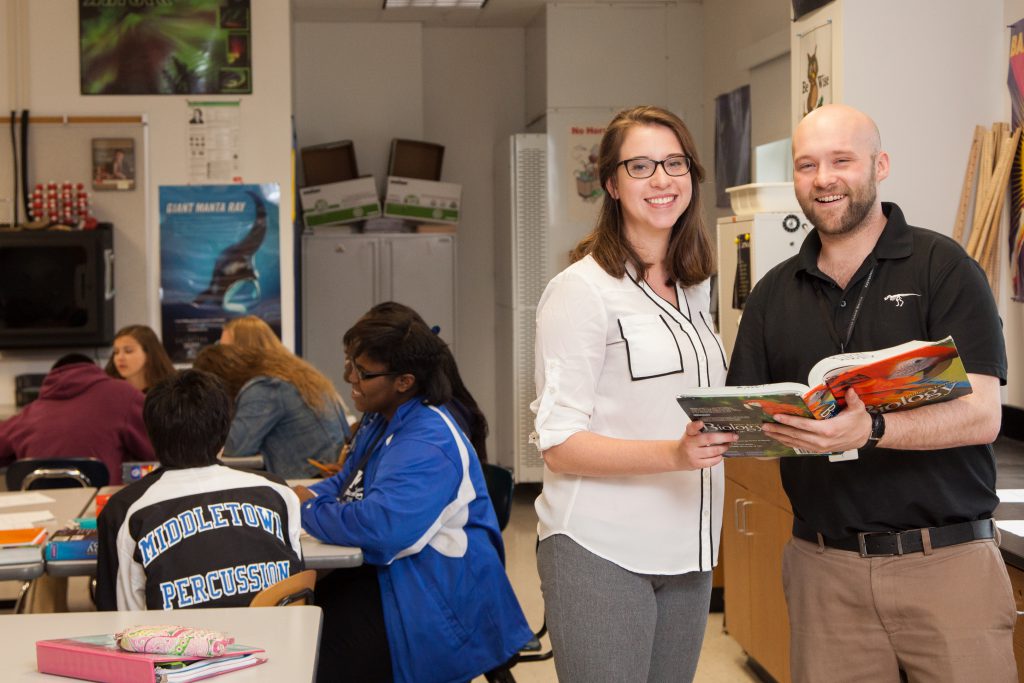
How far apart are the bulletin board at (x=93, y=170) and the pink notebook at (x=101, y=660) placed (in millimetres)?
4938

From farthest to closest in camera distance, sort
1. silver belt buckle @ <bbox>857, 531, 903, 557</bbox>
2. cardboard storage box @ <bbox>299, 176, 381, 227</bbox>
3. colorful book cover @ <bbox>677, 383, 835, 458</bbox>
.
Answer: cardboard storage box @ <bbox>299, 176, 381, 227</bbox>
silver belt buckle @ <bbox>857, 531, 903, 557</bbox>
colorful book cover @ <bbox>677, 383, 835, 458</bbox>

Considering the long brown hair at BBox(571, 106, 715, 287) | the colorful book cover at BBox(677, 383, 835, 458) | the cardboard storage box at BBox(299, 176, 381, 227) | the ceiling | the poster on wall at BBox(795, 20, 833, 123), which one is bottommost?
the colorful book cover at BBox(677, 383, 835, 458)

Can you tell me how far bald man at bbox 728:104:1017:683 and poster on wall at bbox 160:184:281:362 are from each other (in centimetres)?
491

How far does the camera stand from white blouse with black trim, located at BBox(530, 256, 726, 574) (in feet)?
6.30

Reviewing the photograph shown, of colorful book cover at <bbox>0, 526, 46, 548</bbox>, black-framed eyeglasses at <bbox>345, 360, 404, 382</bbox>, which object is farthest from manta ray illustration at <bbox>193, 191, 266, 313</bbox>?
black-framed eyeglasses at <bbox>345, 360, 404, 382</bbox>

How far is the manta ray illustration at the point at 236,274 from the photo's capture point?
21.8 feet

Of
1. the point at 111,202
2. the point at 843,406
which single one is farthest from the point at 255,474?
the point at 111,202

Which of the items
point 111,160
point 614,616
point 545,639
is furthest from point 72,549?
point 111,160

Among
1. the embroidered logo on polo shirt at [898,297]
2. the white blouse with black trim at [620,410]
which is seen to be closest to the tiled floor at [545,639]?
the white blouse with black trim at [620,410]

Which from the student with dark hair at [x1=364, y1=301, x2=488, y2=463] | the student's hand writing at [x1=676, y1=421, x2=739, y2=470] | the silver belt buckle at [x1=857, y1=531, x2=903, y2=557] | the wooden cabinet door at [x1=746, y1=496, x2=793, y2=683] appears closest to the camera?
the student's hand writing at [x1=676, y1=421, x2=739, y2=470]

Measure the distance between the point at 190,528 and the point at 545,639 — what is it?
8.36ft

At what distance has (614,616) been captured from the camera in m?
1.91

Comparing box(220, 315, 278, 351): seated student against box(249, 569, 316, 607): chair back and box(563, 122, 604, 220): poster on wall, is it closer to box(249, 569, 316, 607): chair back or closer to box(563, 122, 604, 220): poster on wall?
box(249, 569, 316, 607): chair back

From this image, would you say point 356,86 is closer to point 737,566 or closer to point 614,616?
point 737,566
